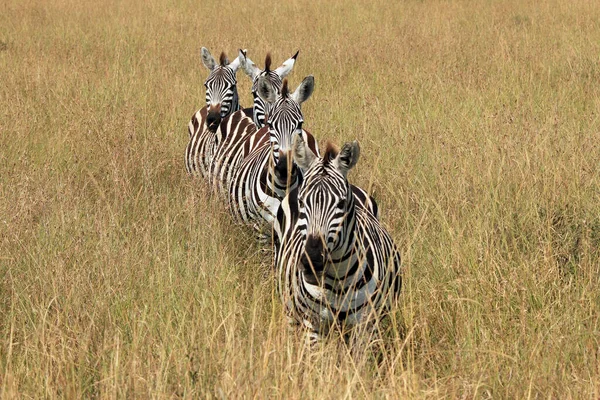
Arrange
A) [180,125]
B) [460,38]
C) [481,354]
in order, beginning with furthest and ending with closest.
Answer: [460,38]
[180,125]
[481,354]

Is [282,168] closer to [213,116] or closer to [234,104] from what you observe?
[213,116]

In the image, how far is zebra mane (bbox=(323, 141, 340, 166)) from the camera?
3678 mm

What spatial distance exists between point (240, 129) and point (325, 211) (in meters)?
3.49

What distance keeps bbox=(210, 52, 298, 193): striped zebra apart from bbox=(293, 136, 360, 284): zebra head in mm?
2497

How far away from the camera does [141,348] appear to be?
11.3ft

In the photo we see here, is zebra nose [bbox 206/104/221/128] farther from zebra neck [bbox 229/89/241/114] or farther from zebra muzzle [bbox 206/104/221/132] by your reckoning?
zebra neck [bbox 229/89/241/114]

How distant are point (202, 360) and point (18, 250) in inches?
69.3

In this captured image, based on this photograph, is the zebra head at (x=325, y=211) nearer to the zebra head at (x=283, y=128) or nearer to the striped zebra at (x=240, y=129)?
the zebra head at (x=283, y=128)

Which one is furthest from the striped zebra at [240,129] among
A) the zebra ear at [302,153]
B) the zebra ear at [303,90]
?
the zebra ear at [302,153]

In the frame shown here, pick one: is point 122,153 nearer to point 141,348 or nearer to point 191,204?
point 191,204

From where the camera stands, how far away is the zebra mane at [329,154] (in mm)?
3678

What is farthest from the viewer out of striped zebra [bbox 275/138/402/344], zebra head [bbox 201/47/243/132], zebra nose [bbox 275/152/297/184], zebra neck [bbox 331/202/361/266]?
zebra head [bbox 201/47/243/132]

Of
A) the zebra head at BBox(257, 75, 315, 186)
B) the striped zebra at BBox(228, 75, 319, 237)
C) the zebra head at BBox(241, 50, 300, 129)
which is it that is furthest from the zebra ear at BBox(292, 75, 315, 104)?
the zebra head at BBox(241, 50, 300, 129)

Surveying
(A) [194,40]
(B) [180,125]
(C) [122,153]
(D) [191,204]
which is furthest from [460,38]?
(D) [191,204]
